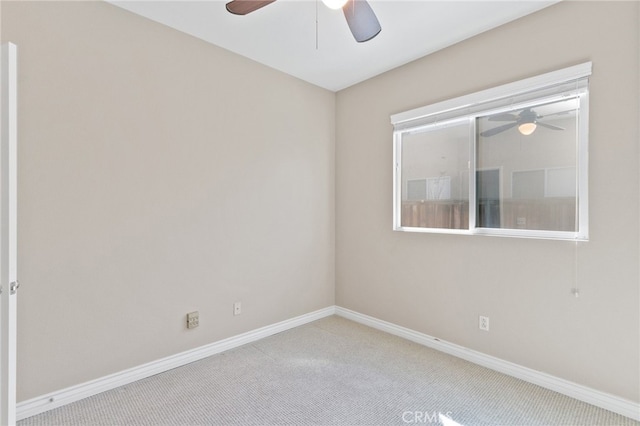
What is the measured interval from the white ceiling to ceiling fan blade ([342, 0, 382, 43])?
520 mm

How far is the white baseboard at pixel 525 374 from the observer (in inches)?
73.0

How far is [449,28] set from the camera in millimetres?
2357

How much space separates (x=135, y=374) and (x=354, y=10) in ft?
8.80

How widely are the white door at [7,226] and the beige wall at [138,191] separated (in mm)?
318

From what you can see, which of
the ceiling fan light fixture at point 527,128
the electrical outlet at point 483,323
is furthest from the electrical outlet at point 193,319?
the ceiling fan light fixture at point 527,128

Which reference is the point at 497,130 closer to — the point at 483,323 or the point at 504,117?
the point at 504,117

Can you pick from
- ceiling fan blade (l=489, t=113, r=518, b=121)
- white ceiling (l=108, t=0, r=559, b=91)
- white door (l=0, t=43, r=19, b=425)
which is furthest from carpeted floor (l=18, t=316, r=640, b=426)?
white ceiling (l=108, t=0, r=559, b=91)

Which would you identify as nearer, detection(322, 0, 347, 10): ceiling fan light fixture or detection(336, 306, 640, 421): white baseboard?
detection(322, 0, 347, 10): ceiling fan light fixture

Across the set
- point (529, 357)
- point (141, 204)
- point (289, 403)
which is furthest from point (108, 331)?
point (529, 357)

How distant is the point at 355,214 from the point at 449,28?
6.08 ft

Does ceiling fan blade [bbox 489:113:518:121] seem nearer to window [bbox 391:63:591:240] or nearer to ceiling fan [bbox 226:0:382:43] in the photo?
window [bbox 391:63:591:240]

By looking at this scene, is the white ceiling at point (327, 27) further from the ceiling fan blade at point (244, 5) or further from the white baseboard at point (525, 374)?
the white baseboard at point (525, 374)

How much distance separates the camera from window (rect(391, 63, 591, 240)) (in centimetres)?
205

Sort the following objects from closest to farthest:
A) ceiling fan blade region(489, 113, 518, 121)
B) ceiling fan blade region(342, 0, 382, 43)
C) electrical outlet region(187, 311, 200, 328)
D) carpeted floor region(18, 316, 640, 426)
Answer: ceiling fan blade region(342, 0, 382, 43), carpeted floor region(18, 316, 640, 426), ceiling fan blade region(489, 113, 518, 121), electrical outlet region(187, 311, 200, 328)
